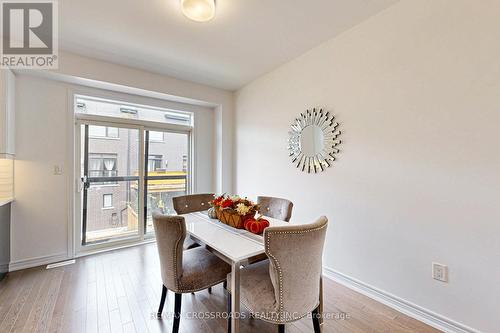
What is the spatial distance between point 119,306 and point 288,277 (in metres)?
1.65

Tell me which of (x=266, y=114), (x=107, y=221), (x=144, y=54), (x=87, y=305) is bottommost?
(x=87, y=305)

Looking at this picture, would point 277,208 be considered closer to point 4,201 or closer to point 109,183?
point 109,183

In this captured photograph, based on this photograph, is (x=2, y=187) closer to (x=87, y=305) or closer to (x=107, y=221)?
(x=107, y=221)

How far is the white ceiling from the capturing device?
1.97 metres

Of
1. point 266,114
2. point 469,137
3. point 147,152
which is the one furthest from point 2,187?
point 469,137

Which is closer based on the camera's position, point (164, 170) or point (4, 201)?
point (4, 201)

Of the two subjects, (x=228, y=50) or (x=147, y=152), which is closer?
(x=228, y=50)

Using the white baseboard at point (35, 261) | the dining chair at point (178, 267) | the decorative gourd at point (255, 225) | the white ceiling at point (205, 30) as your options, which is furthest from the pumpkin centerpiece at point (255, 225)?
the white baseboard at point (35, 261)

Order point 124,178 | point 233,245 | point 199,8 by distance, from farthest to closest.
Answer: point 124,178, point 199,8, point 233,245

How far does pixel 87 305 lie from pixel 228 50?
299 centimetres

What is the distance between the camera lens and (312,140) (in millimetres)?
2648

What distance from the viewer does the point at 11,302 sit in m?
1.99

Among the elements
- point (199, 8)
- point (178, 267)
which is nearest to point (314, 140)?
point (199, 8)

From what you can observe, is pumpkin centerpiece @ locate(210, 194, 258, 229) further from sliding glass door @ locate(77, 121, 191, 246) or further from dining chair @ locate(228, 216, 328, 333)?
sliding glass door @ locate(77, 121, 191, 246)
